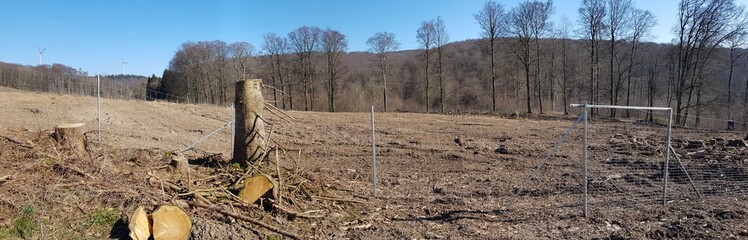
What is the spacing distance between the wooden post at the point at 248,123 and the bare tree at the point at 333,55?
144 ft

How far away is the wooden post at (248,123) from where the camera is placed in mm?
7512

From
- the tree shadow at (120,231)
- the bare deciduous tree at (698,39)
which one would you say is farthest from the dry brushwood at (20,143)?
the bare deciduous tree at (698,39)

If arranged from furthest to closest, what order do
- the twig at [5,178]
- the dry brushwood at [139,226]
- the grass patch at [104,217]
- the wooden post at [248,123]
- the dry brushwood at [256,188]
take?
the wooden post at [248,123] < the dry brushwood at [256,188] < the twig at [5,178] < the grass patch at [104,217] < the dry brushwood at [139,226]

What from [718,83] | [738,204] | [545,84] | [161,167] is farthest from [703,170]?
[545,84]

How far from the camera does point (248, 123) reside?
7523 mm

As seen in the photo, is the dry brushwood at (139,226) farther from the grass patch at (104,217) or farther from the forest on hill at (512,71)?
the forest on hill at (512,71)

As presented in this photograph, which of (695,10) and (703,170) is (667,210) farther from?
(695,10)

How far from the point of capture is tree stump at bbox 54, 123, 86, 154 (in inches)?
264

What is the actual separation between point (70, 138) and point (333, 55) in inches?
1807

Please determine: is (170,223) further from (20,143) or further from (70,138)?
(20,143)

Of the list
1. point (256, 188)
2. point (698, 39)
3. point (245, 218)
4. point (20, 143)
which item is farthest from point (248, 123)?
point (698, 39)

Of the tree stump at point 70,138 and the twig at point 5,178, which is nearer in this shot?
the twig at point 5,178

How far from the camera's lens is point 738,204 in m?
7.29

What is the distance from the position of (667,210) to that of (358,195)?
489 cm
